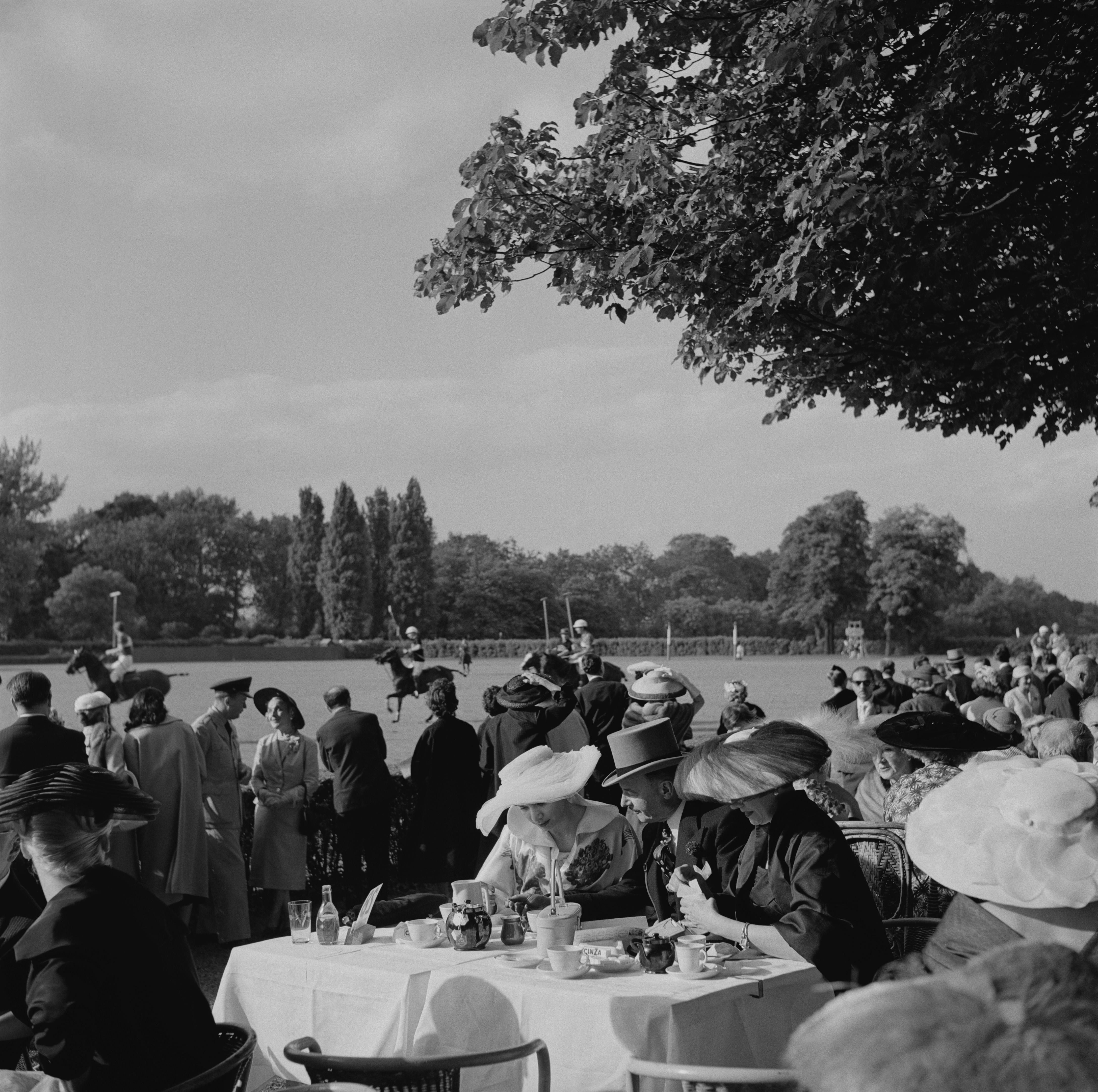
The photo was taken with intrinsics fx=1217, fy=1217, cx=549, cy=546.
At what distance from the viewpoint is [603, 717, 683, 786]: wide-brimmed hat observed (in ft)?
15.9

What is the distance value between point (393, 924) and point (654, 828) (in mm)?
1204

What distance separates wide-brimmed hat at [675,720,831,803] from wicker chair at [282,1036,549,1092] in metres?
1.07

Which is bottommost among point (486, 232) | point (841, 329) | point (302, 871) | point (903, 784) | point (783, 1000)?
point (302, 871)

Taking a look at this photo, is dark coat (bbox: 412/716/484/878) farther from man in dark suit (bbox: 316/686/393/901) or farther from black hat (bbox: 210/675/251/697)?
black hat (bbox: 210/675/251/697)

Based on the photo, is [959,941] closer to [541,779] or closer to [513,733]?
[541,779]

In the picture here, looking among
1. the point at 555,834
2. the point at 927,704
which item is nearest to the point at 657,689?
the point at 927,704

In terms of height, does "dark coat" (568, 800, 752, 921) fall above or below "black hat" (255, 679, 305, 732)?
below

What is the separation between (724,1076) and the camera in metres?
2.89

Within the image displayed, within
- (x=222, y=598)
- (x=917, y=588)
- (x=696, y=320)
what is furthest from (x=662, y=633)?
(x=696, y=320)

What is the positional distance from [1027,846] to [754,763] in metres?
1.43

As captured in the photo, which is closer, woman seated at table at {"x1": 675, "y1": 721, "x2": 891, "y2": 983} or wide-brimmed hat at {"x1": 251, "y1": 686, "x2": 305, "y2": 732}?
woman seated at table at {"x1": 675, "y1": 721, "x2": 891, "y2": 983}

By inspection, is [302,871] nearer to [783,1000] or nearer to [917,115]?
[783,1000]

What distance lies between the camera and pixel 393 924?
16.4 feet

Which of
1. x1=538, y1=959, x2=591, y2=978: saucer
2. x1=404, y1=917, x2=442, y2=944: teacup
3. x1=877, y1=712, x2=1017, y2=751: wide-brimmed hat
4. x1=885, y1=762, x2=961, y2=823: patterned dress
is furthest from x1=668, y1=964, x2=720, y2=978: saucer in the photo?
x1=877, y1=712, x2=1017, y2=751: wide-brimmed hat
